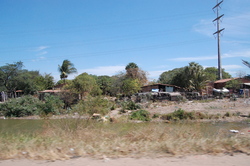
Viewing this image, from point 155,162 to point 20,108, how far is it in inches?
1281

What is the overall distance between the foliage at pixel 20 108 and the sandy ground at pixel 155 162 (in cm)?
3028

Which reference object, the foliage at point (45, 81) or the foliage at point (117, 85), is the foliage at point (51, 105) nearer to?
the foliage at point (117, 85)

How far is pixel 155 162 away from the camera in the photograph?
16.9 ft

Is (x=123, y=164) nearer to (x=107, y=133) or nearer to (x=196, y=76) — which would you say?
(x=107, y=133)

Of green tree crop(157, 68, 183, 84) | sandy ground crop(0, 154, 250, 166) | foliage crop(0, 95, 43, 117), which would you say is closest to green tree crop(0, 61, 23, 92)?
foliage crop(0, 95, 43, 117)

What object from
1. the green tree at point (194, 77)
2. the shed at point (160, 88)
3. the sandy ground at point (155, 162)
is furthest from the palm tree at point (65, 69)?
the sandy ground at point (155, 162)

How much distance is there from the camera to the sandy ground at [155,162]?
16.6ft

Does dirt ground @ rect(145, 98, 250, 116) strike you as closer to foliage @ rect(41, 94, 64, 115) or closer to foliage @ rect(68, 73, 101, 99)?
foliage @ rect(68, 73, 101, 99)

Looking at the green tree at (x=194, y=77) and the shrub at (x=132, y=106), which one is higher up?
the green tree at (x=194, y=77)

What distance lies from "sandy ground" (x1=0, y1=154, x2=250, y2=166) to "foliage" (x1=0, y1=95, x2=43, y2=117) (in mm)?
30277

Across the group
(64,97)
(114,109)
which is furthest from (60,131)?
A: (64,97)

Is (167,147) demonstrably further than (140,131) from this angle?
No

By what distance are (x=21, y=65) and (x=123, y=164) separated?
56.2 meters

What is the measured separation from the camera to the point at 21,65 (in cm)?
5472
